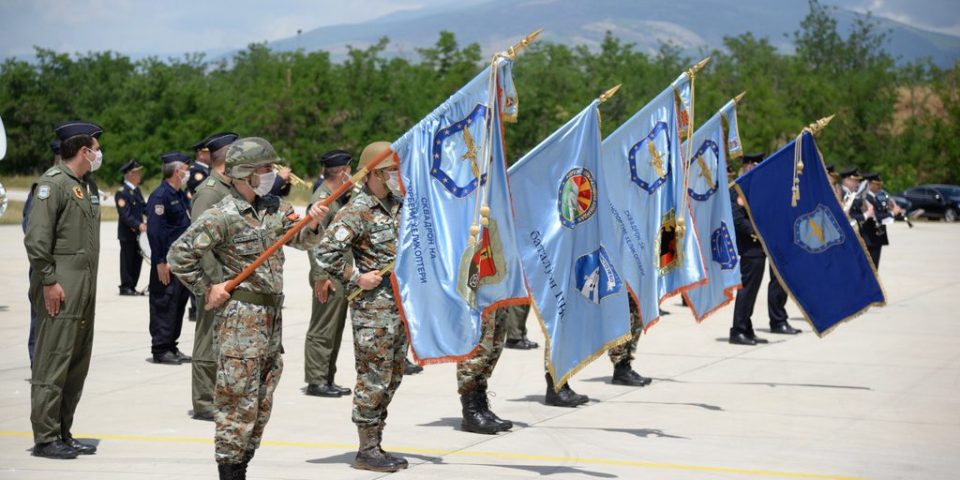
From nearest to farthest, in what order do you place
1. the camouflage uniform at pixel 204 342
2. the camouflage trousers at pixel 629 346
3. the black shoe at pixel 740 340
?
the camouflage uniform at pixel 204 342
the camouflage trousers at pixel 629 346
the black shoe at pixel 740 340

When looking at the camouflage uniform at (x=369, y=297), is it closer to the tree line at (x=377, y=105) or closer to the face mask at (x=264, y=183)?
the face mask at (x=264, y=183)

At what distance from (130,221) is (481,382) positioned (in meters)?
9.20

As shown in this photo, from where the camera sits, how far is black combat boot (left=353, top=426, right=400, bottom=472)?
7.85 metres

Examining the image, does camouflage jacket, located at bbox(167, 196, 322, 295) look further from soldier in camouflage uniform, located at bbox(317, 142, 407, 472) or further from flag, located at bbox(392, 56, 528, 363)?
flag, located at bbox(392, 56, 528, 363)

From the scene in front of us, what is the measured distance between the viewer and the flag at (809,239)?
1182cm

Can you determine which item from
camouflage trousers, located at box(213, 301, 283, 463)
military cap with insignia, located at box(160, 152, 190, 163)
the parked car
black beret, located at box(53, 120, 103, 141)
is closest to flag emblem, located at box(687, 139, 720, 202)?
military cap with insignia, located at box(160, 152, 190, 163)

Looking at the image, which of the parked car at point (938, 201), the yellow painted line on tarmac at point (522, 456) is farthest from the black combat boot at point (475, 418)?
the parked car at point (938, 201)

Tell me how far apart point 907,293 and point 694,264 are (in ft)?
36.8

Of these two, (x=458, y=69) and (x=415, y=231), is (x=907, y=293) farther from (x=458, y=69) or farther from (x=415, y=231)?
(x=458, y=69)

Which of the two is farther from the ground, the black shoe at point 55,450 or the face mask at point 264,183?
the face mask at point 264,183

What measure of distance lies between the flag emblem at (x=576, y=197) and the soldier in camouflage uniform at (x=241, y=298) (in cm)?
269

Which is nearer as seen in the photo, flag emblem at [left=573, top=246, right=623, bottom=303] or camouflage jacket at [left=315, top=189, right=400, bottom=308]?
camouflage jacket at [left=315, top=189, right=400, bottom=308]

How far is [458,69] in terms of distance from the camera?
209 feet

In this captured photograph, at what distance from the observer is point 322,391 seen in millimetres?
10703
